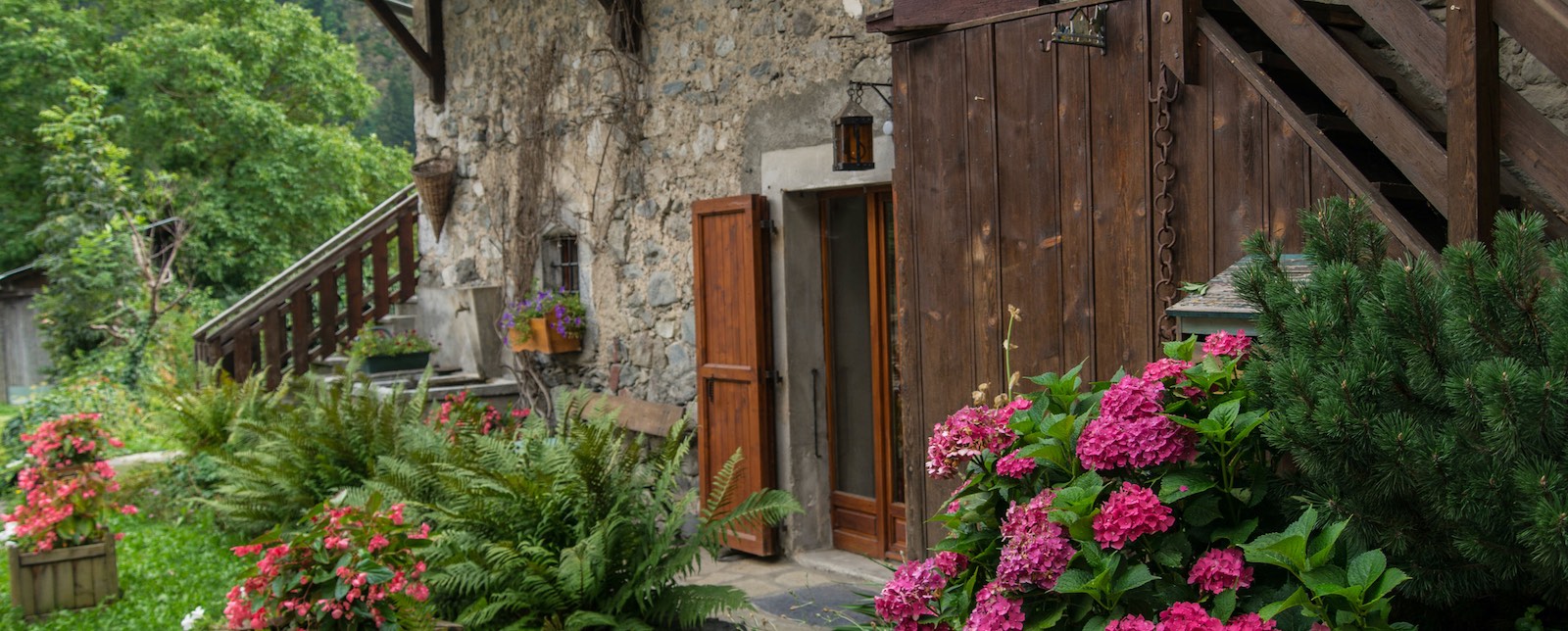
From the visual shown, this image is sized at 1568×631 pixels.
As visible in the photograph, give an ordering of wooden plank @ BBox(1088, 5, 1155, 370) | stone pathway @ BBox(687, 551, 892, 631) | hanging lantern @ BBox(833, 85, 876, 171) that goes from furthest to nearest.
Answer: hanging lantern @ BBox(833, 85, 876, 171), stone pathway @ BBox(687, 551, 892, 631), wooden plank @ BBox(1088, 5, 1155, 370)

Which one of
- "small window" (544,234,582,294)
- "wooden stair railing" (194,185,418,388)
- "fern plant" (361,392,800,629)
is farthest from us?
"wooden stair railing" (194,185,418,388)

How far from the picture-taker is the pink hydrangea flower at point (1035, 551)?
7.41 feet

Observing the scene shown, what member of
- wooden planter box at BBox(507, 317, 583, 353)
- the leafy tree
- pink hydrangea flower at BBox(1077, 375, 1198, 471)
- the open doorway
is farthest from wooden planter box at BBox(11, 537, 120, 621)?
the leafy tree

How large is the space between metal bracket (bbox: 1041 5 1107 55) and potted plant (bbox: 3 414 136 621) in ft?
15.2

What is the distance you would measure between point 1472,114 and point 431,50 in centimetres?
749

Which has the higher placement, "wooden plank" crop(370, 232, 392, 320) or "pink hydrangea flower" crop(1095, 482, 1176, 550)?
"wooden plank" crop(370, 232, 392, 320)

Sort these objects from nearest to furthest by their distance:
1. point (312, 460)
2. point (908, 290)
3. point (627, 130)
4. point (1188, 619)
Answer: point (1188, 619), point (908, 290), point (312, 460), point (627, 130)

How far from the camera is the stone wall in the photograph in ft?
18.6

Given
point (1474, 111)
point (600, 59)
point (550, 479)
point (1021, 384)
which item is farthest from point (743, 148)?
point (1474, 111)

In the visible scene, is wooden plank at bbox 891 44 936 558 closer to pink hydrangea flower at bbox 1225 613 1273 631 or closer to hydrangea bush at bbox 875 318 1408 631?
hydrangea bush at bbox 875 318 1408 631

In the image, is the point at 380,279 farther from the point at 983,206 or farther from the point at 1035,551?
the point at 1035,551

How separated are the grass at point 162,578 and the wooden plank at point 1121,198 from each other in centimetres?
350

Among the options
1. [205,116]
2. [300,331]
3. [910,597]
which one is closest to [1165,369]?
[910,597]

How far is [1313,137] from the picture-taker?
9.14 ft
